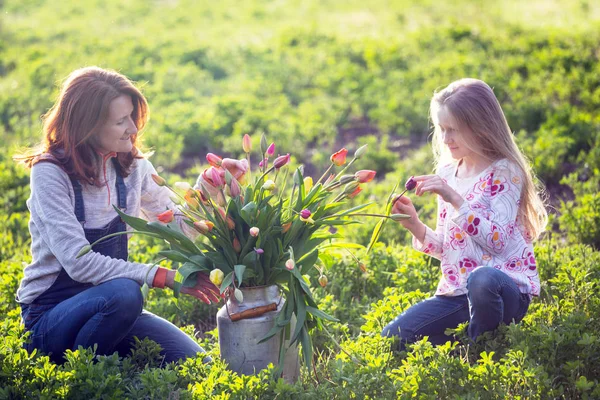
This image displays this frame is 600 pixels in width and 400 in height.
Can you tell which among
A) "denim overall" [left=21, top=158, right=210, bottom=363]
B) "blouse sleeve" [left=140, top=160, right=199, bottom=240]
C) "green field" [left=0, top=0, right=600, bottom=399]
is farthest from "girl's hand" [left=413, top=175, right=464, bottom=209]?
"denim overall" [left=21, top=158, right=210, bottom=363]

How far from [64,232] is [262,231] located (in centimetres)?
82

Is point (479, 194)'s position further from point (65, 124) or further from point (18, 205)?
point (18, 205)

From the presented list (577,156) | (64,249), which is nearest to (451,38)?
(577,156)

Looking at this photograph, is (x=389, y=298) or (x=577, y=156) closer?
(x=389, y=298)

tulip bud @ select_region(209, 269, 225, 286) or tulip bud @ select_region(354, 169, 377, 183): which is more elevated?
tulip bud @ select_region(354, 169, 377, 183)

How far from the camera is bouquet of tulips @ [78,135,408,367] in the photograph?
2.71 m

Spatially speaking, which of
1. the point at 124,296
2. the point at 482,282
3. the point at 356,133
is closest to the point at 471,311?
the point at 482,282

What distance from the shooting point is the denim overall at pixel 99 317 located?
2.93 metres

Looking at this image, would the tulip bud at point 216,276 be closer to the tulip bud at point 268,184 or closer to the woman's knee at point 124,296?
the tulip bud at point 268,184

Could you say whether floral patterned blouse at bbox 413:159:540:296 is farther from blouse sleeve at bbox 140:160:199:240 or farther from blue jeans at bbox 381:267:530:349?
blouse sleeve at bbox 140:160:199:240

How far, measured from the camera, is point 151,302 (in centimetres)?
379

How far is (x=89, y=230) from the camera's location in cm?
314

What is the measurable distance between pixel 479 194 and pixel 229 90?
20.4 ft

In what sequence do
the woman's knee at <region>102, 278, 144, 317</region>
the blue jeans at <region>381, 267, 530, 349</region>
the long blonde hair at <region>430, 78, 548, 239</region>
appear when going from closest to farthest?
the woman's knee at <region>102, 278, 144, 317</region>
the blue jeans at <region>381, 267, 530, 349</region>
the long blonde hair at <region>430, 78, 548, 239</region>
